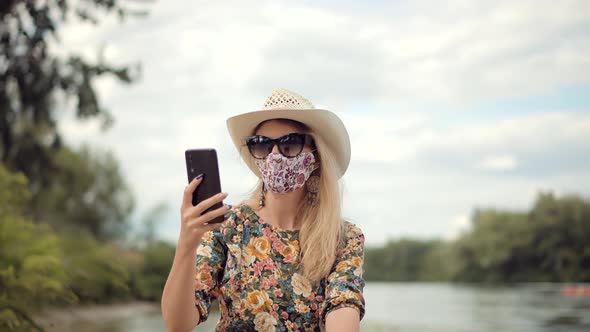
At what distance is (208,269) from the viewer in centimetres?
289

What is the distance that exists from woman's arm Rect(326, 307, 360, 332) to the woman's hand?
0.65 meters

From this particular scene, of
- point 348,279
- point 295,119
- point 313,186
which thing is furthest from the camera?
point 313,186

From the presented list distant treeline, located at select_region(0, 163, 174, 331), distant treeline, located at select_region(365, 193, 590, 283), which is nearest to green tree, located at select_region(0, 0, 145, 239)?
distant treeline, located at select_region(0, 163, 174, 331)

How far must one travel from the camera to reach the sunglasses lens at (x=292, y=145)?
124 inches

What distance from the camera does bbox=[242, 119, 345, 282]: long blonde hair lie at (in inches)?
116

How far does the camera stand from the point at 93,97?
11289mm

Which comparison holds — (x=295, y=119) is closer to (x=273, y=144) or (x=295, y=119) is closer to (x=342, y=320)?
(x=273, y=144)

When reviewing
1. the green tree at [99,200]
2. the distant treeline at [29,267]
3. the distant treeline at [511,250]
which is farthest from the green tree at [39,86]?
the distant treeline at [511,250]

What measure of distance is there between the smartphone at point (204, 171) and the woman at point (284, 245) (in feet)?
1.14

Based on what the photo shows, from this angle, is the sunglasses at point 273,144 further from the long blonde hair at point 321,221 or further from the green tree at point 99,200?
the green tree at point 99,200

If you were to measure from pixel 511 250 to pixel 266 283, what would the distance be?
37190 mm

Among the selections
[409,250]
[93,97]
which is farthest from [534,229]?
[93,97]

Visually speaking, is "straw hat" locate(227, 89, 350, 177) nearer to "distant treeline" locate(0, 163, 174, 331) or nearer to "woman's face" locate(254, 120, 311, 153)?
"woman's face" locate(254, 120, 311, 153)

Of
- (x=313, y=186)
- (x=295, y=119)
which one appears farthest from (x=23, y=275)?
(x=295, y=119)
